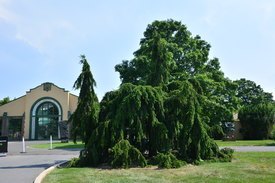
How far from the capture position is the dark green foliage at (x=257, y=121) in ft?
146

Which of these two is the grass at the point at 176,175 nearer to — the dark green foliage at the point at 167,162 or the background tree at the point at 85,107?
the dark green foliage at the point at 167,162

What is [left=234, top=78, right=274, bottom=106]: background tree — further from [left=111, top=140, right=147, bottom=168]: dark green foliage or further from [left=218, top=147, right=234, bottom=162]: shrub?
[left=111, top=140, right=147, bottom=168]: dark green foliage

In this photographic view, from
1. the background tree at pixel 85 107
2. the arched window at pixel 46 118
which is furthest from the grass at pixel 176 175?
the arched window at pixel 46 118

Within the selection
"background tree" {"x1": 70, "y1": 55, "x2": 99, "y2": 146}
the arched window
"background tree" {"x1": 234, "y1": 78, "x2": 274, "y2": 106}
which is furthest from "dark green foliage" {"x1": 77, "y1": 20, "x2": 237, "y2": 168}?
"background tree" {"x1": 234, "y1": 78, "x2": 274, "y2": 106}

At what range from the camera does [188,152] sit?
52.4 feet

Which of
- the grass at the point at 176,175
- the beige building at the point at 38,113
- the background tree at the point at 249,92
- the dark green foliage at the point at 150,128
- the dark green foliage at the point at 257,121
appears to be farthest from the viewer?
the background tree at the point at 249,92

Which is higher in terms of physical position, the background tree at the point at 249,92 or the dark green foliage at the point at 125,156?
the background tree at the point at 249,92

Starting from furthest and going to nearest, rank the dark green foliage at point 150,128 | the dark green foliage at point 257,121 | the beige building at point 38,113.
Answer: the beige building at point 38,113
the dark green foliage at point 257,121
the dark green foliage at point 150,128

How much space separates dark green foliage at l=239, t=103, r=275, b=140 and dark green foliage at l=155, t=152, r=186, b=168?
32621 mm

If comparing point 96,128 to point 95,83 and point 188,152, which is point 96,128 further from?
point 188,152

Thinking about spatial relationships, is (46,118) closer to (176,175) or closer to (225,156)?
(225,156)

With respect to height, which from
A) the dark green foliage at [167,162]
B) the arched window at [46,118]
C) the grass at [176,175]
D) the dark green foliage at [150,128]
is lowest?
the grass at [176,175]

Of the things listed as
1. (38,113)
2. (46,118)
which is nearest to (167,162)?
(46,118)

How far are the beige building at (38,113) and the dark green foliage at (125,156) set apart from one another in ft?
141
